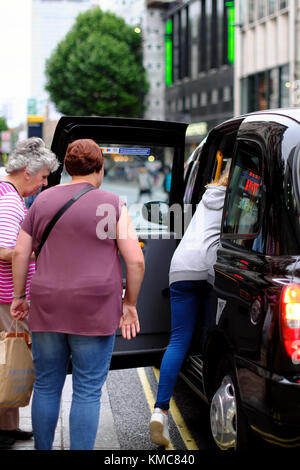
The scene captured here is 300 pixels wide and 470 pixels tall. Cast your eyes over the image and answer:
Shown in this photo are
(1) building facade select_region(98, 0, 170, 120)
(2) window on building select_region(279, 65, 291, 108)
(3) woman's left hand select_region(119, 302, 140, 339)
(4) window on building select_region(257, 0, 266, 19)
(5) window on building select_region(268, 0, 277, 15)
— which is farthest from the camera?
(1) building facade select_region(98, 0, 170, 120)

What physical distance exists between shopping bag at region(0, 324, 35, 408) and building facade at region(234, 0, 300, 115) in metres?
24.8

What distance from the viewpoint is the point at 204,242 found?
408 centimetres

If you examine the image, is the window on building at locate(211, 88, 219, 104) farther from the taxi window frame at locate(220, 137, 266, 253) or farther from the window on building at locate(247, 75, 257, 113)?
the taxi window frame at locate(220, 137, 266, 253)

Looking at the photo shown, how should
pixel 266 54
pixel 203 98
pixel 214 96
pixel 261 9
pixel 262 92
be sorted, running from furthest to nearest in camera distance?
pixel 203 98 → pixel 214 96 → pixel 261 9 → pixel 262 92 → pixel 266 54

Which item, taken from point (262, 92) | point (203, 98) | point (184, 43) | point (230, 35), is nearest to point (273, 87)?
point (262, 92)

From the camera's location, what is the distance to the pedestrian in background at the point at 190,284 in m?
4.07

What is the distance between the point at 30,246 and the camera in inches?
133

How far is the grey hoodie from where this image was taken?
4062 millimetres

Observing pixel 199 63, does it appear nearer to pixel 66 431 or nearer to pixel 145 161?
pixel 145 161

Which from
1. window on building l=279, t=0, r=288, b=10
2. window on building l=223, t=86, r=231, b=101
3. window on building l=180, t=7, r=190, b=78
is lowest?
window on building l=223, t=86, r=231, b=101

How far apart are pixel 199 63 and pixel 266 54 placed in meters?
15.8

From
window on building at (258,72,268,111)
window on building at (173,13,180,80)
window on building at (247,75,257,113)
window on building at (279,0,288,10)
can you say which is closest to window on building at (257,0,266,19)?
window on building at (279,0,288,10)
